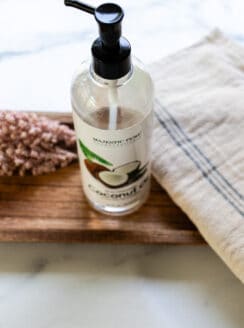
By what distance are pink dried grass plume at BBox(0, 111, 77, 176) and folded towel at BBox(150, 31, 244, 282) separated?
0.33 feet

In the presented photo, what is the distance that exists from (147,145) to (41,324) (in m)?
0.18

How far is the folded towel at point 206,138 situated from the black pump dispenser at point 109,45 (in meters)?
0.14

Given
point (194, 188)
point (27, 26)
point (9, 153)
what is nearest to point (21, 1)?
point (27, 26)

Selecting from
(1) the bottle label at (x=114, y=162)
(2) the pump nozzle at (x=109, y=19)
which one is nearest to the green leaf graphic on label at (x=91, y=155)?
(1) the bottle label at (x=114, y=162)

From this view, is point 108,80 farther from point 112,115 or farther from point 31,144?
point 31,144

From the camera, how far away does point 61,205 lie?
576mm

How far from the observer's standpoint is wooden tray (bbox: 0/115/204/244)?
1.81ft

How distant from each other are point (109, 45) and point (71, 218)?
19 cm

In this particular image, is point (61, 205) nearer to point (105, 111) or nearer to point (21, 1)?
point (105, 111)

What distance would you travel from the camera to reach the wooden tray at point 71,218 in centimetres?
55

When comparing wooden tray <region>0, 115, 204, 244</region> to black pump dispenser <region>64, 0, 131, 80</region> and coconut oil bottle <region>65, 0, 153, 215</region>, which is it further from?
black pump dispenser <region>64, 0, 131, 80</region>

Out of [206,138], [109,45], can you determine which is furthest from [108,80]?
[206,138]

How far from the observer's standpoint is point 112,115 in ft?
1.62

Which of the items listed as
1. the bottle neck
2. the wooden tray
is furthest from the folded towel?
the bottle neck
